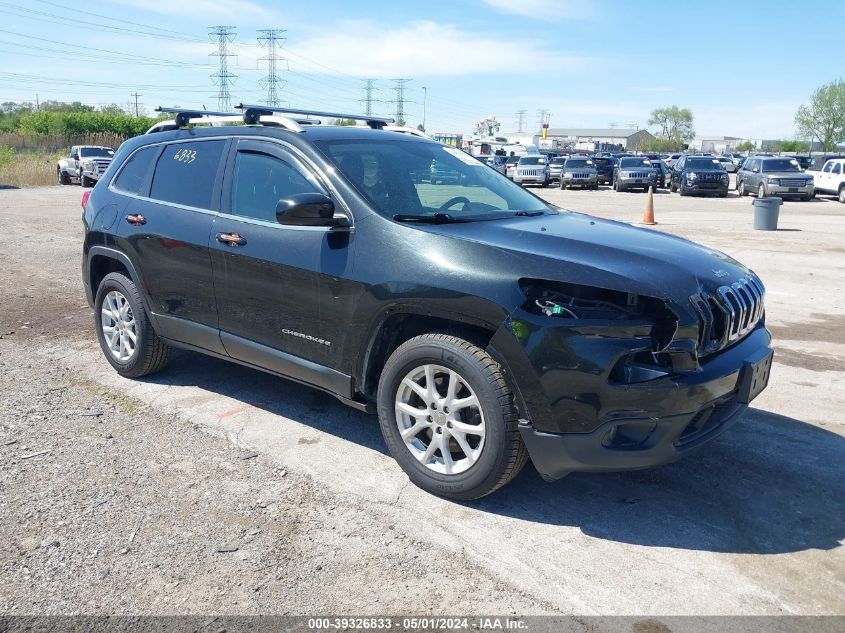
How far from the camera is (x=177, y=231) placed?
4.96 m

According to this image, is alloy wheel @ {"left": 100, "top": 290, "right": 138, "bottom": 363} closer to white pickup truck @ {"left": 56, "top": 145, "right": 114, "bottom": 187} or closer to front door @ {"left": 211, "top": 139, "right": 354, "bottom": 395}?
front door @ {"left": 211, "top": 139, "right": 354, "bottom": 395}

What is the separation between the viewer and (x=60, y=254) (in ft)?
40.4

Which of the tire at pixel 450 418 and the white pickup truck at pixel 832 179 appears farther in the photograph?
the white pickup truck at pixel 832 179

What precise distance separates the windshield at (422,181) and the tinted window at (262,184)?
25 centimetres

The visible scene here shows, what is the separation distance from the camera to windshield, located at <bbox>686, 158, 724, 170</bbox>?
102 ft

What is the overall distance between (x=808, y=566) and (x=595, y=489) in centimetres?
106

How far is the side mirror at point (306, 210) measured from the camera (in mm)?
3926

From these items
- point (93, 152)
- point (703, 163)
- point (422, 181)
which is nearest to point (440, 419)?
point (422, 181)

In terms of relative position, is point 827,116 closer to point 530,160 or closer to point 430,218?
point 530,160

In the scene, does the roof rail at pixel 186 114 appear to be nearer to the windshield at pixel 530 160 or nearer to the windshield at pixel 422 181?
the windshield at pixel 422 181

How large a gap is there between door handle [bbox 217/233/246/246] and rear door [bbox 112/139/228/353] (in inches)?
5.8

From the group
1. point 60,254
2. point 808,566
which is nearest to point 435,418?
point 808,566

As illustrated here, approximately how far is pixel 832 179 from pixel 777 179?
102 inches

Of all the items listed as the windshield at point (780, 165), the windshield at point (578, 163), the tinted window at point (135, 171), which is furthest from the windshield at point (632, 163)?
the tinted window at point (135, 171)
